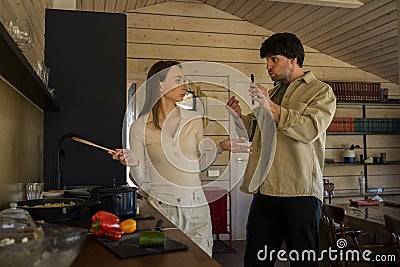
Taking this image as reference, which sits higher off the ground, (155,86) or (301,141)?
(155,86)

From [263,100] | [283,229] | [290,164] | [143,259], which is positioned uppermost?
[263,100]

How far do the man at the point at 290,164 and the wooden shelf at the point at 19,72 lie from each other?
0.93m

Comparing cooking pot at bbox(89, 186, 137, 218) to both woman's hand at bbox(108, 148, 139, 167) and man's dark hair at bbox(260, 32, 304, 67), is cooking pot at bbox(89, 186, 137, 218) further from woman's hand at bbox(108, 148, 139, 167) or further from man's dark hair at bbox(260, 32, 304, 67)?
man's dark hair at bbox(260, 32, 304, 67)

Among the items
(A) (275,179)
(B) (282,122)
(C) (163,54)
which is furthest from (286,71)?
(C) (163,54)

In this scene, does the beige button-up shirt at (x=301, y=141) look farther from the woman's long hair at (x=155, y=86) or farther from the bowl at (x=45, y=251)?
the bowl at (x=45, y=251)

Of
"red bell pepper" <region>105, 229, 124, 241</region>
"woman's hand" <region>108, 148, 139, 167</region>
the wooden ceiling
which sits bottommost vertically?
"red bell pepper" <region>105, 229, 124, 241</region>

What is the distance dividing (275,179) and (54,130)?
5.12ft

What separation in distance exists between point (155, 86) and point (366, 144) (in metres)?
4.49

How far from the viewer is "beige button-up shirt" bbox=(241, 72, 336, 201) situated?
196 centimetres

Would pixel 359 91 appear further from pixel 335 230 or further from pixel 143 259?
pixel 143 259

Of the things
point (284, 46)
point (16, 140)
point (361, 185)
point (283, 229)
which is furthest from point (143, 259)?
point (361, 185)

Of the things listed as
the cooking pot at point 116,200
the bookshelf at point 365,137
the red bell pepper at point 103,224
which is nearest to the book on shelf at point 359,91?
the bookshelf at point 365,137

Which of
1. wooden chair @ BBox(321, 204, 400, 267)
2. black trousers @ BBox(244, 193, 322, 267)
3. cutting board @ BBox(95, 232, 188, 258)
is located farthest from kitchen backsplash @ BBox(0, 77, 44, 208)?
wooden chair @ BBox(321, 204, 400, 267)

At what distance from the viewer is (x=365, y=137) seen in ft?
18.9
